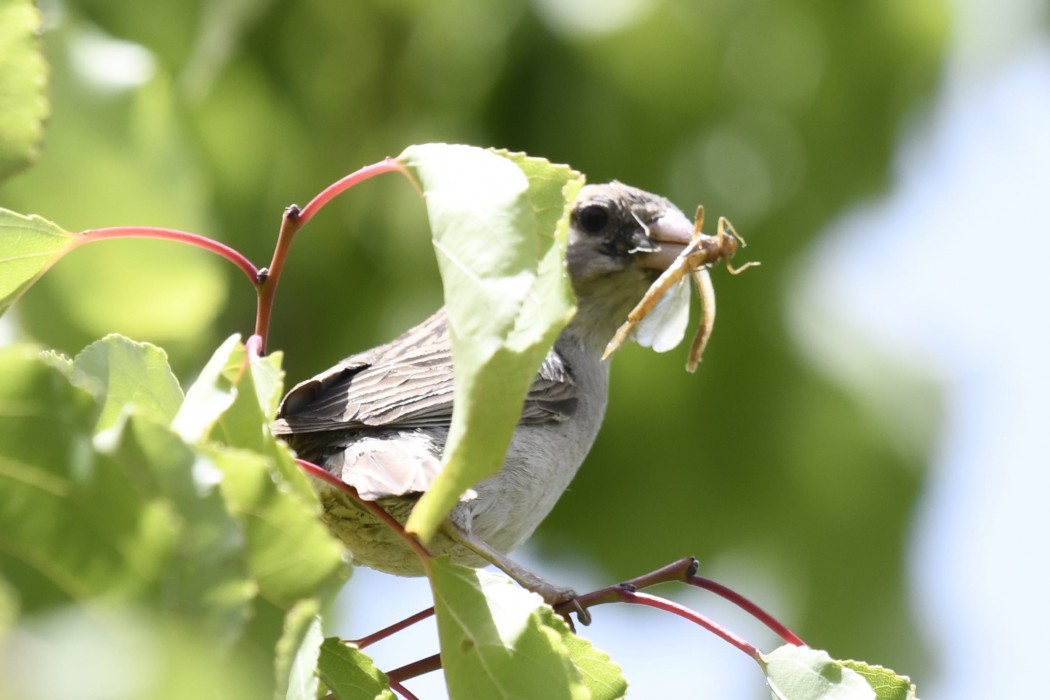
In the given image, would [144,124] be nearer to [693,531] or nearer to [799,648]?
[799,648]

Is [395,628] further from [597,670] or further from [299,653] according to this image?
[299,653]

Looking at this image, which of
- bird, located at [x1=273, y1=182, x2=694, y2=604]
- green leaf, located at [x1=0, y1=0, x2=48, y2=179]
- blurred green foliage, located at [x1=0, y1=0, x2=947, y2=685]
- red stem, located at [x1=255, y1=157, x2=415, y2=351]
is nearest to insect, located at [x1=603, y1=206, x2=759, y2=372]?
bird, located at [x1=273, y1=182, x2=694, y2=604]

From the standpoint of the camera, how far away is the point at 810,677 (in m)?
2.18

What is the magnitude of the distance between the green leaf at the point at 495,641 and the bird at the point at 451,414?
66 cm

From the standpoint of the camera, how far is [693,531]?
6258mm

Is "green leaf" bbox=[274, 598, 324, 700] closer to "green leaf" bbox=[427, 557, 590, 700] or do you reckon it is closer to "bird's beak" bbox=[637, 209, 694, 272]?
"green leaf" bbox=[427, 557, 590, 700]

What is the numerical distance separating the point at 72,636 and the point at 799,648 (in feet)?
4.61

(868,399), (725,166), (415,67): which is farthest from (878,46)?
(415,67)

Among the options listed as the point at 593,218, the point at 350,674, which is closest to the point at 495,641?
the point at 350,674

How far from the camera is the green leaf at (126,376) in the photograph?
1.77 m

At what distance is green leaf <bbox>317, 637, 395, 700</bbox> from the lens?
1957mm

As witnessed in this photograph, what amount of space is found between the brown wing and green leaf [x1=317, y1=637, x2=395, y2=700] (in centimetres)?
150

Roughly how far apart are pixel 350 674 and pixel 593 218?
2893 mm

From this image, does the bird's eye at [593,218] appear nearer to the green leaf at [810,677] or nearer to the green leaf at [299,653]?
the green leaf at [810,677]
